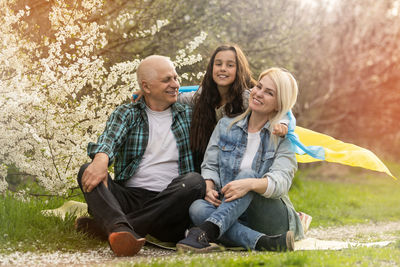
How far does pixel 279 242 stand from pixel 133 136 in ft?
4.47

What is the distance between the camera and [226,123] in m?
4.00

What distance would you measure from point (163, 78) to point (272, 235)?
1.44 meters

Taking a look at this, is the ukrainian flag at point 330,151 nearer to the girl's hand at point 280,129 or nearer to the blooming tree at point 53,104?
the girl's hand at point 280,129

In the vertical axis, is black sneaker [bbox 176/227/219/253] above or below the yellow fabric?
below

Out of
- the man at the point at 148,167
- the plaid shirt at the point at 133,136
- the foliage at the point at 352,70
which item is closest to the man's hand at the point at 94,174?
the man at the point at 148,167

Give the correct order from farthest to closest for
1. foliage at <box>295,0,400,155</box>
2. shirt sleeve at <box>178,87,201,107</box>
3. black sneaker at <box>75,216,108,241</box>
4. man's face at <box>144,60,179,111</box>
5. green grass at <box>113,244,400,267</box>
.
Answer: foliage at <box>295,0,400,155</box> < shirt sleeve at <box>178,87,201,107</box> < man's face at <box>144,60,179,111</box> < black sneaker at <box>75,216,108,241</box> < green grass at <box>113,244,400,267</box>

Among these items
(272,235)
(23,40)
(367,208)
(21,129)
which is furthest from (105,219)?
(367,208)

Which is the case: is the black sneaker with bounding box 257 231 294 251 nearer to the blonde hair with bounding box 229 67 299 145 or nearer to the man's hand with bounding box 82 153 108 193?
the blonde hair with bounding box 229 67 299 145

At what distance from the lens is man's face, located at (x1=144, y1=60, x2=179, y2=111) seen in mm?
4066

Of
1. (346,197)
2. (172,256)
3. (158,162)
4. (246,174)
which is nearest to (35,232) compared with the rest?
(158,162)

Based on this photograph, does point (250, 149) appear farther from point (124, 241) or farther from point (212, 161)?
point (124, 241)

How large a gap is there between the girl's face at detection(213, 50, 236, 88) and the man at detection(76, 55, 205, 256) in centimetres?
36

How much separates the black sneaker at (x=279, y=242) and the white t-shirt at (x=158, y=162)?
0.92 metres

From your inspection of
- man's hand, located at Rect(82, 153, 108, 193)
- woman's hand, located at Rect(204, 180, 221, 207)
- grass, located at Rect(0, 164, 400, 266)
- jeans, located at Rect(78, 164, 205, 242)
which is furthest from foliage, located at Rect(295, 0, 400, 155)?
man's hand, located at Rect(82, 153, 108, 193)
